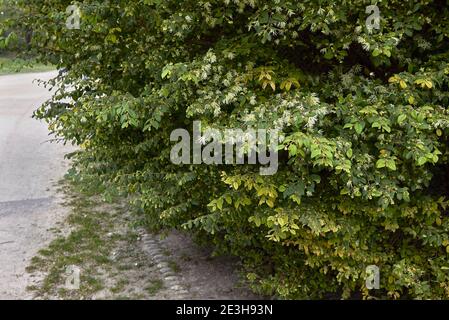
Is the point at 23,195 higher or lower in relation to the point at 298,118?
lower

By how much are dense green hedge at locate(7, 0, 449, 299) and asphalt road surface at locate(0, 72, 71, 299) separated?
68.5 inches

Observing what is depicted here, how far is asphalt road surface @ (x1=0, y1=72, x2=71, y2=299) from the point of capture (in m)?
5.45

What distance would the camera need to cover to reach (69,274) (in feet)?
17.0

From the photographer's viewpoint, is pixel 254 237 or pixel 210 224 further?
pixel 254 237

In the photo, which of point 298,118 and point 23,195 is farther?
point 23,195

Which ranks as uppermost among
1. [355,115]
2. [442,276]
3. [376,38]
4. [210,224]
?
[376,38]

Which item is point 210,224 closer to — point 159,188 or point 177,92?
point 159,188

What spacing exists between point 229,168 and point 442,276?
1.68 meters

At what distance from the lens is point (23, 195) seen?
7.59m

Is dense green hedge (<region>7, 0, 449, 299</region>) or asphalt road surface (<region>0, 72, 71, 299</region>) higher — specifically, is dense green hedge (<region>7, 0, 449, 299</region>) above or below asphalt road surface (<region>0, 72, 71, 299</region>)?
above

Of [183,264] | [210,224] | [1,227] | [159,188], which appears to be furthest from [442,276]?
[1,227]

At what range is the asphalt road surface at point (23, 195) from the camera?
5445 millimetres

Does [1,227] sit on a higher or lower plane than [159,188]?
lower

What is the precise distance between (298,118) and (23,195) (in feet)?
18.3
